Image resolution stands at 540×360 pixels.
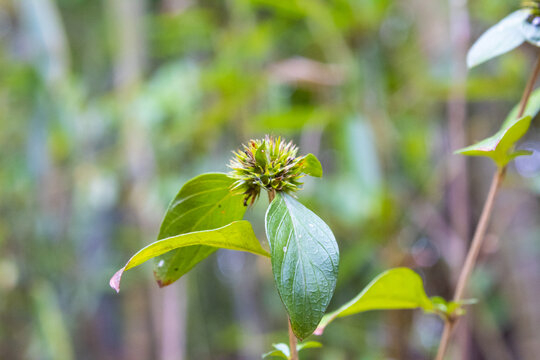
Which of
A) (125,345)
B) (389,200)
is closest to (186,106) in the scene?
(389,200)

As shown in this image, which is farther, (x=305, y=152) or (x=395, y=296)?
(x=305, y=152)

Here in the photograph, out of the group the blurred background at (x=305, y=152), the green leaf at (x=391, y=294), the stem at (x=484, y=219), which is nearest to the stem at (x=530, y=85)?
the stem at (x=484, y=219)

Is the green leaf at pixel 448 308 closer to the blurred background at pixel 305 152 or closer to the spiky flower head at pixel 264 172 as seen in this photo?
the spiky flower head at pixel 264 172

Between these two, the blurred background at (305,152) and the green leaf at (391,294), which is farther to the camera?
the blurred background at (305,152)

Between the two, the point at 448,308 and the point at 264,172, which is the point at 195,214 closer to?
the point at 264,172

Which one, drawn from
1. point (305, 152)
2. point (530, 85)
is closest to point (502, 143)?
point (530, 85)
